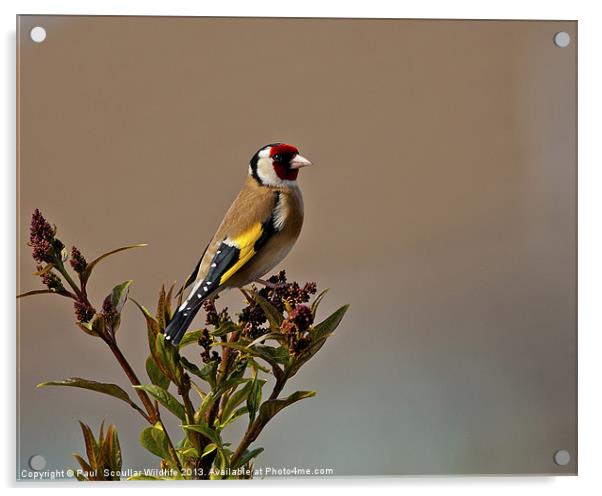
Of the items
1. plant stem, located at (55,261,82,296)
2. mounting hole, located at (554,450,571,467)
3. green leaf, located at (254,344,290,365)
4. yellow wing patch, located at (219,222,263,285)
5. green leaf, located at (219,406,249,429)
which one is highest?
yellow wing patch, located at (219,222,263,285)

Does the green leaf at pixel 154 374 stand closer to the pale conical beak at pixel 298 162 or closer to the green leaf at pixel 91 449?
the green leaf at pixel 91 449

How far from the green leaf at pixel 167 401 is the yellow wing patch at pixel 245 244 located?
0.73ft

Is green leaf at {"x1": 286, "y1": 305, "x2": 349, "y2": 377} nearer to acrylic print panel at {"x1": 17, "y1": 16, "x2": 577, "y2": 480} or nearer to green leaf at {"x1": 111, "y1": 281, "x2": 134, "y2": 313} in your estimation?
acrylic print panel at {"x1": 17, "y1": 16, "x2": 577, "y2": 480}

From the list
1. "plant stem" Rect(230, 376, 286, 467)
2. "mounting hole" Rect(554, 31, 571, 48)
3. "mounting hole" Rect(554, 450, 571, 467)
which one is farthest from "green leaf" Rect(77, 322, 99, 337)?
"mounting hole" Rect(554, 31, 571, 48)

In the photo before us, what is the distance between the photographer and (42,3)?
1.47 meters

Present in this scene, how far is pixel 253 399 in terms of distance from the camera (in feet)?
4.70

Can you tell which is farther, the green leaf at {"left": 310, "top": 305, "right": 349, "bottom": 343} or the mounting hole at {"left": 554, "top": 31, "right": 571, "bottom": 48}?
the mounting hole at {"left": 554, "top": 31, "right": 571, "bottom": 48}

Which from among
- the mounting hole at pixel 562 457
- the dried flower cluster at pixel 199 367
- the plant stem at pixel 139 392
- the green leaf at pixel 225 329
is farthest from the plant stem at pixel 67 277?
the mounting hole at pixel 562 457

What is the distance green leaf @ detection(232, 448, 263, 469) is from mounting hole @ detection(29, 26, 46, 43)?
84 centimetres

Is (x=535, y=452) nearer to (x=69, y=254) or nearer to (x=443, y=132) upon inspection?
(x=443, y=132)

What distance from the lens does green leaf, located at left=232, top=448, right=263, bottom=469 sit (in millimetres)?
1447

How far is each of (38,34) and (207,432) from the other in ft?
2.57

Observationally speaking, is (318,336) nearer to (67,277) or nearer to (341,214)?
(341,214)

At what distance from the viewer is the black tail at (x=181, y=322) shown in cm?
139
